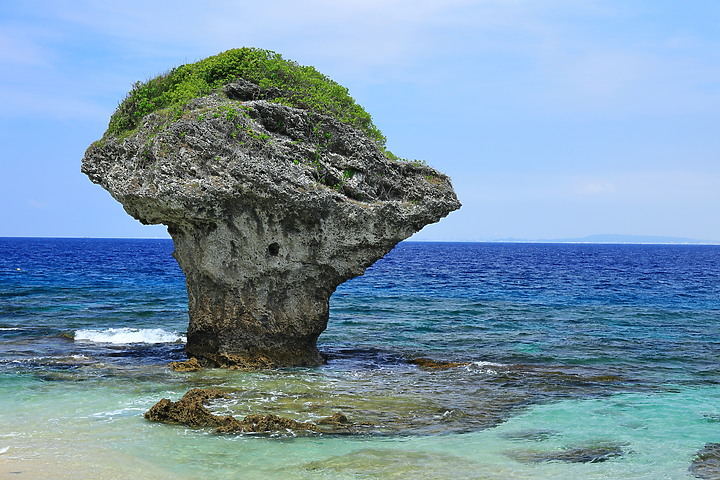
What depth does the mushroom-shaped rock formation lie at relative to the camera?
16172mm

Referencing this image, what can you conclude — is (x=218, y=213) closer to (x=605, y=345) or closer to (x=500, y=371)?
(x=500, y=371)

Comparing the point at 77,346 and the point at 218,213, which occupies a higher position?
the point at 218,213

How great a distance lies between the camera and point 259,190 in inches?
629

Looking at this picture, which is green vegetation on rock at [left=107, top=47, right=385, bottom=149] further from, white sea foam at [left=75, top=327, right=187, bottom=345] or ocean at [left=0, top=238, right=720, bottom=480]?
white sea foam at [left=75, top=327, right=187, bottom=345]

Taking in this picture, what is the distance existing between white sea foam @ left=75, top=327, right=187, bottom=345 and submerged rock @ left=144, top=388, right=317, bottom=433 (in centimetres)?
1005

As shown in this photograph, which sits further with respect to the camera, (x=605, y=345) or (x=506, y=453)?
(x=605, y=345)

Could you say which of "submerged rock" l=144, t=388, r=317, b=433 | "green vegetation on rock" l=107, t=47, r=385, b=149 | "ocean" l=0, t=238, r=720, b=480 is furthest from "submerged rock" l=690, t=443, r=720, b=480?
"green vegetation on rock" l=107, t=47, r=385, b=149

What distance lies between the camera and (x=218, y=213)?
54.2 ft

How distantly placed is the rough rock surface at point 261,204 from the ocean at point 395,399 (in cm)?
140

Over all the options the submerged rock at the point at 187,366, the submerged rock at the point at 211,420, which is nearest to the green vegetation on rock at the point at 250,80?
the submerged rock at the point at 187,366

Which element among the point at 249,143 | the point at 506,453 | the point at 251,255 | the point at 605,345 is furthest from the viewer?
the point at 605,345

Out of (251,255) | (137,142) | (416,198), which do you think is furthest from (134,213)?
(416,198)

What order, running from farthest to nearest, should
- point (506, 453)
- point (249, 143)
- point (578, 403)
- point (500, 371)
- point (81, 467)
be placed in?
point (500, 371)
point (249, 143)
point (578, 403)
point (506, 453)
point (81, 467)

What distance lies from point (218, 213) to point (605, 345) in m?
14.9
